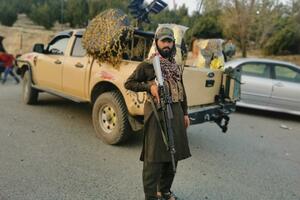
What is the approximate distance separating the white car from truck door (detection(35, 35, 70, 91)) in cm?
407

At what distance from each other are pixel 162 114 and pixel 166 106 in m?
0.12

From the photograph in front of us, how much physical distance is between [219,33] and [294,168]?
21.2 metres

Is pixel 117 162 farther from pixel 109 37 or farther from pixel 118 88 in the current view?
pixel 109 37

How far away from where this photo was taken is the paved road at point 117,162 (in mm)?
3967

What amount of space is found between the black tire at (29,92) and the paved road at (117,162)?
1.38 ft

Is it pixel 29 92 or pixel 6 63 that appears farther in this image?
pixel 6 63

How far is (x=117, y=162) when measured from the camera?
15.9ft

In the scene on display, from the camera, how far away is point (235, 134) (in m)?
6.79

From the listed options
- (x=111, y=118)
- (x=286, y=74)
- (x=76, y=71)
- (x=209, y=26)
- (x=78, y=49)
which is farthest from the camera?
(x=209, y=26)

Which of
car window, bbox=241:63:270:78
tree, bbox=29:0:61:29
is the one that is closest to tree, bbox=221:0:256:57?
tree, bbox=29:0:61:29

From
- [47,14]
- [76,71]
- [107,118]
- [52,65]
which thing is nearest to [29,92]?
[52,65]

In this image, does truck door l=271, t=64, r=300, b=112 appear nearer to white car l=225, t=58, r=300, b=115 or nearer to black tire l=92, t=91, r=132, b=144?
white car l=225, t=58, r=300, b=115

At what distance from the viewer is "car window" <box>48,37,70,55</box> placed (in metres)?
6.96

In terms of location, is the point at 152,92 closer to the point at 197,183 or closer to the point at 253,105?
the point at 197,183
